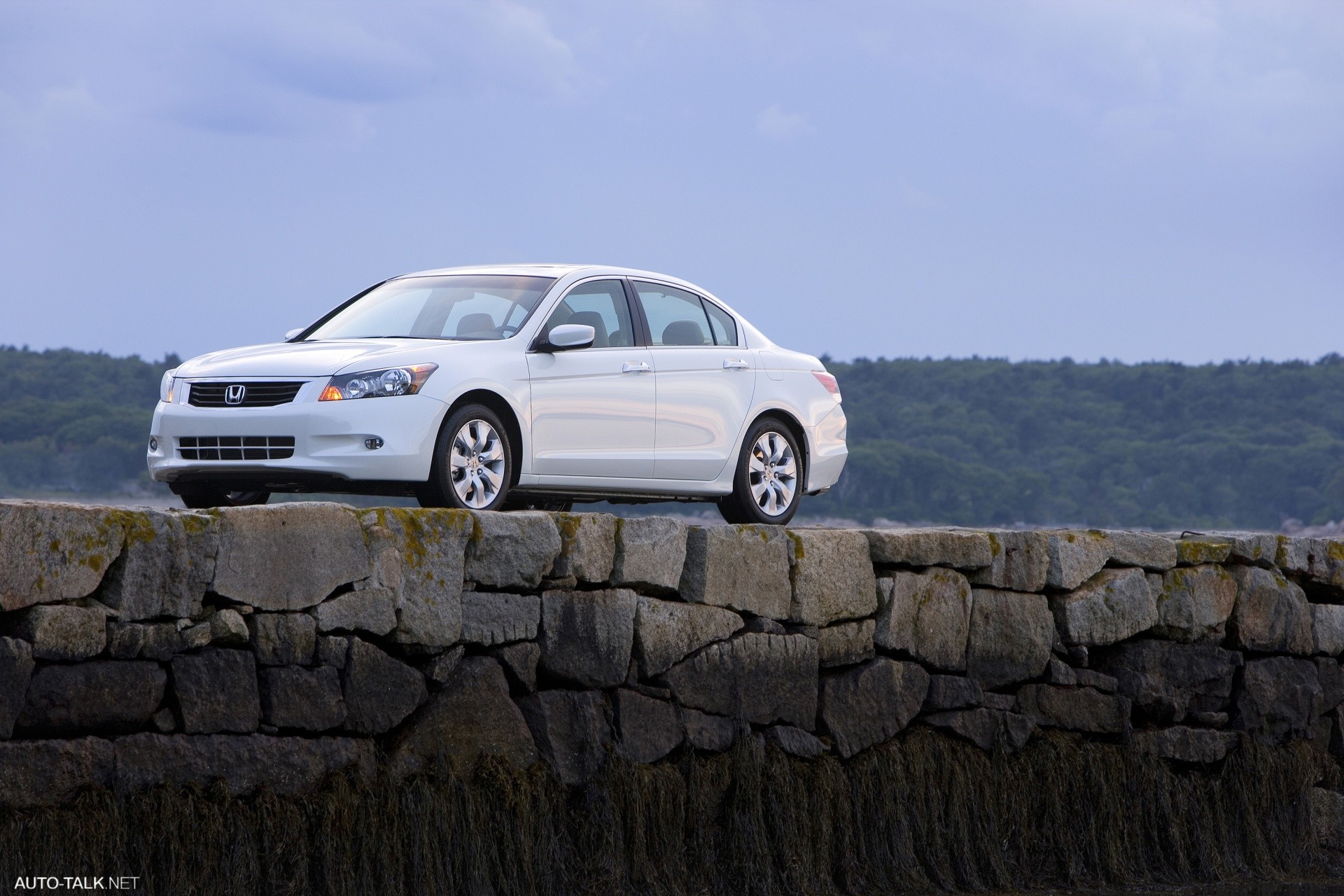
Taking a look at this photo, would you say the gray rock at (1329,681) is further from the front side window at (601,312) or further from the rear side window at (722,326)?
the front side window at (601,312)

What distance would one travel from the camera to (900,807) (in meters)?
9.38

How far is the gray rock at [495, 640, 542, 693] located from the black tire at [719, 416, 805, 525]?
6.75 feet

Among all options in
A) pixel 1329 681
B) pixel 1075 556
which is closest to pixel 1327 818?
pixel 1329 681

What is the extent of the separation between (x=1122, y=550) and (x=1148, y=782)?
149 centimetres

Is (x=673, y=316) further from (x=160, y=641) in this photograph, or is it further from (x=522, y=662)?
(x=160, y=641)

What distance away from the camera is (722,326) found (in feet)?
32.7

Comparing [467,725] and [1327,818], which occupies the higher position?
[467,725]

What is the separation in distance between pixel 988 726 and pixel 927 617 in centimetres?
88

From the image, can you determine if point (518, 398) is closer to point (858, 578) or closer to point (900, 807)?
point (858, 578)

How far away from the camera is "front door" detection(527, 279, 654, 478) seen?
8.55 metres

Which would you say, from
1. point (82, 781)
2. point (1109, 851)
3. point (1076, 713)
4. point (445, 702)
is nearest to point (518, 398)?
point (445, 702)

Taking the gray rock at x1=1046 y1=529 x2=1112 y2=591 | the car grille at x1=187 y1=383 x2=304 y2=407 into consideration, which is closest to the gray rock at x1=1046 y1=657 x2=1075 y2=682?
the gray rock at x1=1046 y1=529 x2=1112 y2=591

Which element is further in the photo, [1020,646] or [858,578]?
[1020,646]

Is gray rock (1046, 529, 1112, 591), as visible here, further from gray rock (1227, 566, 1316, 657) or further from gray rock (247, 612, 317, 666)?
gray rock (247, 612, 317, 666)
